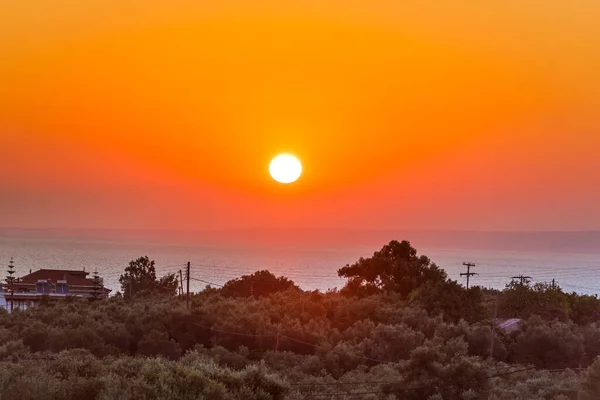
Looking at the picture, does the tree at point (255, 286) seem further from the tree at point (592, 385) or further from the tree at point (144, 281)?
the tree at point (592, 385)

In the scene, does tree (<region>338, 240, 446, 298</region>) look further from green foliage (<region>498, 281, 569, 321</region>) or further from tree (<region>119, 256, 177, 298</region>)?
tree (<region>119, 256, 177, 298</region>)

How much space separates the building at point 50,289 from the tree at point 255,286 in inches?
725

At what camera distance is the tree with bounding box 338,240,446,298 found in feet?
179

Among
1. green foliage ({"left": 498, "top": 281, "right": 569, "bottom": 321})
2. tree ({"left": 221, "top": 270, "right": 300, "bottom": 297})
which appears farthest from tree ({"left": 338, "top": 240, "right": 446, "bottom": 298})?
tree ({"left": 221, "top": 270, "right": 300, "bottom": 297})

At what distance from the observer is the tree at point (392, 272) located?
179 ft

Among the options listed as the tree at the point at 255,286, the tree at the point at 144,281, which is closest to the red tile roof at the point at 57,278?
the tree at the point at 144,281

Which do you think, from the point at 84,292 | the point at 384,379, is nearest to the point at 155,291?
the point at 84,292

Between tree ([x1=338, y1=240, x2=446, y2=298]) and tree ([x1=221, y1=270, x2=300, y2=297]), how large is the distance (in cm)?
775

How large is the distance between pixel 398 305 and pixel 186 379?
3315cm

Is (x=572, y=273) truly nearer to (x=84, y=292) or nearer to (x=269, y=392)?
(x=84, y=292)

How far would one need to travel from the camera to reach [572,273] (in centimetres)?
18650

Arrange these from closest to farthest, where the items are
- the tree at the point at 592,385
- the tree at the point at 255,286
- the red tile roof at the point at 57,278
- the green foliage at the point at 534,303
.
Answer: the tree at the point at 592,385 < the green foliage at the point at 534,303 < the tree at the point at 255,286 < the red tile roof at the point at 57,278

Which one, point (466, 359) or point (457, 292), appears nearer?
point (466, 359)

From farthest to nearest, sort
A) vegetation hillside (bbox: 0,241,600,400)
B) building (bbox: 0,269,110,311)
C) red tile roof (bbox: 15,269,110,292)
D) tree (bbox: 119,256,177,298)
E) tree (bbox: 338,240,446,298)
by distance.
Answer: red tile roof (bbox: 15,269,110,292), tree (bbox: 119,256,177,298), building (bbox: 0,269,110,311), tree (bbox: 338,240,446,298), vegetation hillside (bbox: 0,241,600,400)
